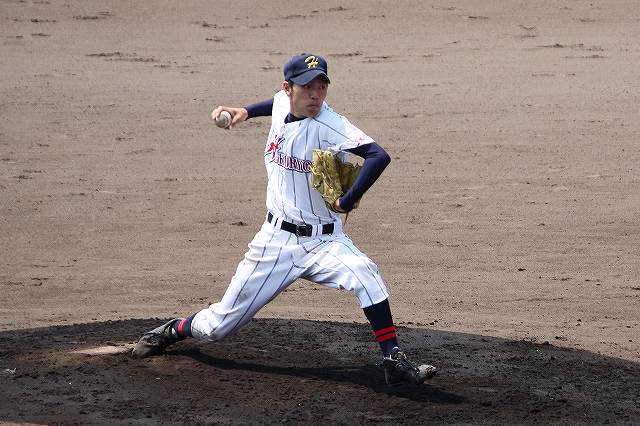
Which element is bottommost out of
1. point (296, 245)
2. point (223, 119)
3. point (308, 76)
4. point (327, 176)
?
point (296, 245)

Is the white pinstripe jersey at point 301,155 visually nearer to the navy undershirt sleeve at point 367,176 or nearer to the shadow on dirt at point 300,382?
the navy undershirt sleeve at point 367,176

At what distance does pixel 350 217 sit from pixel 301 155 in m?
4.14

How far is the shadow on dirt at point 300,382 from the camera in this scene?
5117mm

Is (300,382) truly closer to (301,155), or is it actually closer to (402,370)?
(402,370)

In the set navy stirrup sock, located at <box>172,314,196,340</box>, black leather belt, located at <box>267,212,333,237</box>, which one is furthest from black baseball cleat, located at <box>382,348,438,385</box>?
navy stirrup sock, located at <box>172,314,196,340</box>

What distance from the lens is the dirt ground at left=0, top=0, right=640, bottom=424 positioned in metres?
5.48

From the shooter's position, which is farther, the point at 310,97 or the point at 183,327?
the point at 183,327

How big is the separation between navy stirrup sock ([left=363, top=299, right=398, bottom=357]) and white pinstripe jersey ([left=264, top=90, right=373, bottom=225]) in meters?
0.47

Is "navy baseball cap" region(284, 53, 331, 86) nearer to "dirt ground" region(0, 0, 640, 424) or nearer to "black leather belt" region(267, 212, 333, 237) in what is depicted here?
"black leather belt" region(267, 212, 333, 237)

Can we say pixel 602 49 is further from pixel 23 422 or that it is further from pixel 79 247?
pixel 23 422

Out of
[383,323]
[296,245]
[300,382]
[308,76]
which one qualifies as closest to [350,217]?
[300,382]

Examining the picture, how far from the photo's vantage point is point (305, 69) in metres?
5.14

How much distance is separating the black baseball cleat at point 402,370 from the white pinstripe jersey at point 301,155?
0.69 m

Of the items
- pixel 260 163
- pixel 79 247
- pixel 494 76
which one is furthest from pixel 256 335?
pixel 494 76
